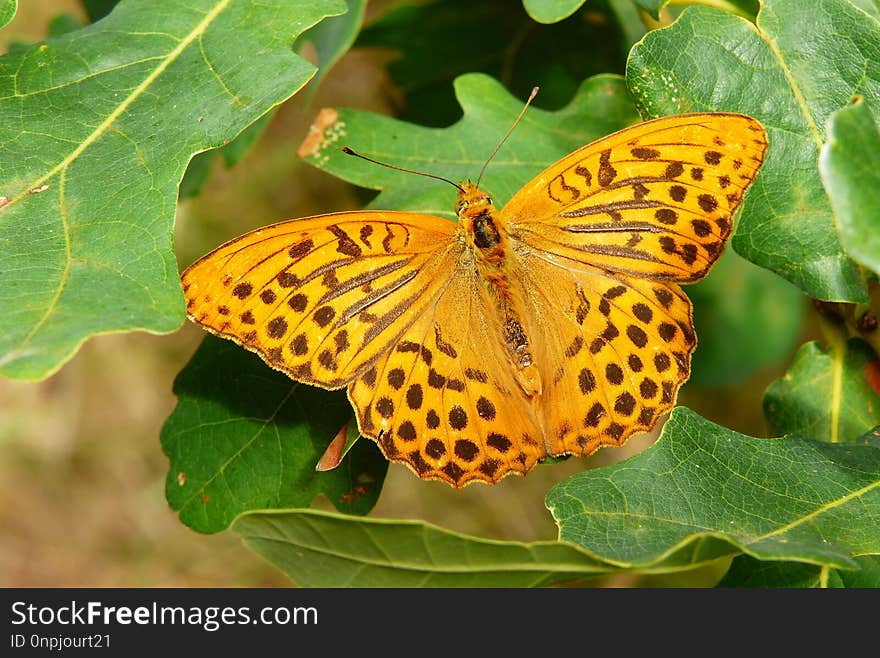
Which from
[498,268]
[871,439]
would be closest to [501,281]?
[498,268]

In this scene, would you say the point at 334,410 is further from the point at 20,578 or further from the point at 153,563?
the point at 20,578

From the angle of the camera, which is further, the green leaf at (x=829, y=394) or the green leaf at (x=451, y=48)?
the green leaf at (x=451, y=48)

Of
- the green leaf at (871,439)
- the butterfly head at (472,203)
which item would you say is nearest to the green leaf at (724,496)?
the green leaf at (871,439)

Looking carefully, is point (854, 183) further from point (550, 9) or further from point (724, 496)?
point (550, 9)

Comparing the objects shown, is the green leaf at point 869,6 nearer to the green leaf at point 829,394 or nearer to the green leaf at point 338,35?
the green leaf at point 829,394
